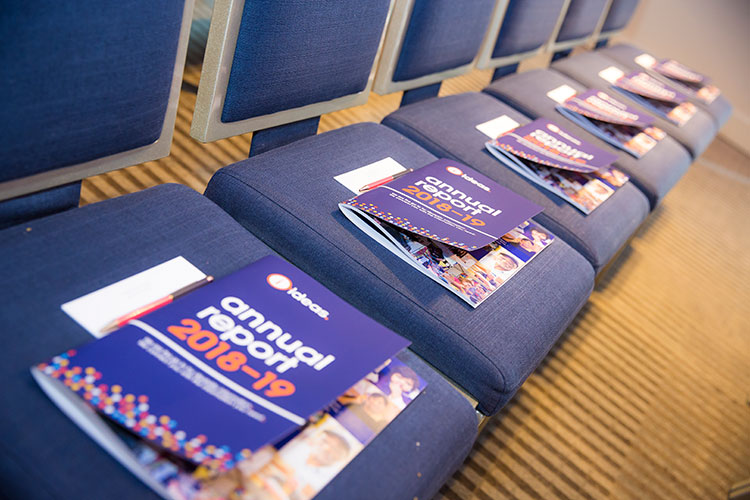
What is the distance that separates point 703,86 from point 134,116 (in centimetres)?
323

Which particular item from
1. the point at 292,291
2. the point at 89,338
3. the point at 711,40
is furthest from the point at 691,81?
the point at 89,338

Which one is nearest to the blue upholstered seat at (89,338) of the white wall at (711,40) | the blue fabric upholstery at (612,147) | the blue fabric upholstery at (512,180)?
the blue fabric upholstery at (512,180)

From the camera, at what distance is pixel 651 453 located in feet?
5.91

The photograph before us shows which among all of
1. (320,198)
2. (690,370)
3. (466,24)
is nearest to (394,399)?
(320,198)

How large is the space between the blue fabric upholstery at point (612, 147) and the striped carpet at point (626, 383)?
50 centimetres

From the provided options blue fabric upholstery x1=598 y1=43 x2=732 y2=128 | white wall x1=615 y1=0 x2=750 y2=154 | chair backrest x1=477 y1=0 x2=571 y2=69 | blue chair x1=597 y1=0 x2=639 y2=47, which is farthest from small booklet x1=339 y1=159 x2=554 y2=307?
white wall x1=615 y1=0 x2=750 y2=154

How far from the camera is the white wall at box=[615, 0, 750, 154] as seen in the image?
17.4 ft

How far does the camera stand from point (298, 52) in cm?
126

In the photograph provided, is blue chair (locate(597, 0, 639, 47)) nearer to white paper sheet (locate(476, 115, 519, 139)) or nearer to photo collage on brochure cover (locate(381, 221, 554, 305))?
white paper sheet (locate(476, 115, 519, 139))

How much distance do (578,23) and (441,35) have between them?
56.6 inches

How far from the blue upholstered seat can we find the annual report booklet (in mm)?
27

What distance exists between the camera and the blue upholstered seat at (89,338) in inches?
24.7

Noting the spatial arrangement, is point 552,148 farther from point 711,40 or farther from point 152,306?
point 711,40

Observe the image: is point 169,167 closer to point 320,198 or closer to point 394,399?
point 320,198
